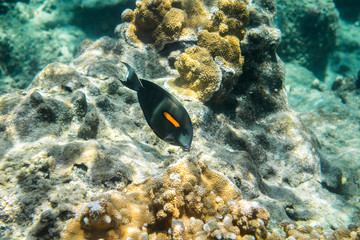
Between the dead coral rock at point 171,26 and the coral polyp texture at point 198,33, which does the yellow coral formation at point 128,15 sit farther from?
the dead coral rock at point 171,26

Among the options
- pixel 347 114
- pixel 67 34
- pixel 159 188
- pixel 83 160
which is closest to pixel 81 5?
pixel 67 34

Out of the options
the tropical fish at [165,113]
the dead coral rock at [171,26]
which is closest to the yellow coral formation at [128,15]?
the dead coral rock at [171,26]

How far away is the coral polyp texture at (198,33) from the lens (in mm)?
3482

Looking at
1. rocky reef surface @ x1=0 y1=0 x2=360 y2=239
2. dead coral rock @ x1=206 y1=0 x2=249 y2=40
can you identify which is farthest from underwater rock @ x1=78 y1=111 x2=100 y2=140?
dead coral rock @ x1=206 y1=0 x2=249 y2=40

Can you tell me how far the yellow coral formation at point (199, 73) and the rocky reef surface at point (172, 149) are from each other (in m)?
0.02

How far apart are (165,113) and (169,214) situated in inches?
35.1

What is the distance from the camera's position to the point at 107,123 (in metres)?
3.01

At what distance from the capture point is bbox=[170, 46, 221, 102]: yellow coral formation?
3.41m

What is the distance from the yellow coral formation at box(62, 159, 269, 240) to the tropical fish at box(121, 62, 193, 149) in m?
0.57

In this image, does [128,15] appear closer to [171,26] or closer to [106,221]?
[171,26]

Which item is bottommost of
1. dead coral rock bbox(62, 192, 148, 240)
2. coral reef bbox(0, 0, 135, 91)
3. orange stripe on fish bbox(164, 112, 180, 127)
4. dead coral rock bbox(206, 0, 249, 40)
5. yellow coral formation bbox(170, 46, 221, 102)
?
coral reef bbox(0, 0, 135, 91)

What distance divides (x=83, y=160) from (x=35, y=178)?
1.45 ft

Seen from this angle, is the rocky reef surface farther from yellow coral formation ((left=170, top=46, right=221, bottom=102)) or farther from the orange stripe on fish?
the orange stripe on fish

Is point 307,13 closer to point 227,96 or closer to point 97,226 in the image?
point 227,96
